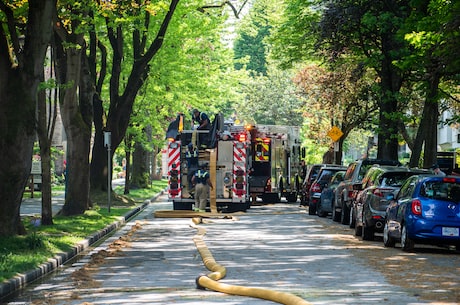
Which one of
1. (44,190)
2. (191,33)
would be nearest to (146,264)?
(44,190)

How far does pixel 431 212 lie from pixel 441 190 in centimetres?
54

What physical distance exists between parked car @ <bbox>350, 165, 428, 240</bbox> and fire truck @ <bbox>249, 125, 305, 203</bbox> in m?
15.9

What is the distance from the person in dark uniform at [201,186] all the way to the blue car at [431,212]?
14989mm

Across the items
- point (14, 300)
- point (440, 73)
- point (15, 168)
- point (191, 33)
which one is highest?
point (191, 33)

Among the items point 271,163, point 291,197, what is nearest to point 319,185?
point 271,163

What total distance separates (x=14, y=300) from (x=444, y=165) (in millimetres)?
45859

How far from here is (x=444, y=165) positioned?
56875mm

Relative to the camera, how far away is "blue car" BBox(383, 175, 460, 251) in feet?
65.9

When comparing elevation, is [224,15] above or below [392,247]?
above

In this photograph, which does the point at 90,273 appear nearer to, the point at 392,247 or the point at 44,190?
the point at 392,247

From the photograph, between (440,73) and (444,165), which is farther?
(444,165)

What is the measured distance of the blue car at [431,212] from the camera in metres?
20.1

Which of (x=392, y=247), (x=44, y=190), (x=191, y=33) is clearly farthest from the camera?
(x=191, y=33)

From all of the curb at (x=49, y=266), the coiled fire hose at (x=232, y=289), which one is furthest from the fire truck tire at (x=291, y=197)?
the coiled fire hose at (x=232, y=289)
